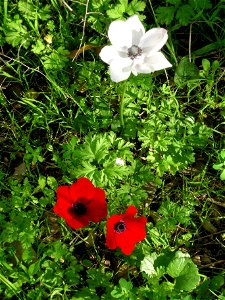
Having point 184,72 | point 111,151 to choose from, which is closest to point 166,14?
point 184,72

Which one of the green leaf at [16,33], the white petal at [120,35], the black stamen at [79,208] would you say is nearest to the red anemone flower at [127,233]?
the black stamen at [79,208]

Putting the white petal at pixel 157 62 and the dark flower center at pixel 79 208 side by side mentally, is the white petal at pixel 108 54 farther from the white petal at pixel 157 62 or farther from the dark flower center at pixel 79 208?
the dark flower center at pixel 79 208

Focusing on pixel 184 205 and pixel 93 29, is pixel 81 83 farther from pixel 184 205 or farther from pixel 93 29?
pixel 184 205

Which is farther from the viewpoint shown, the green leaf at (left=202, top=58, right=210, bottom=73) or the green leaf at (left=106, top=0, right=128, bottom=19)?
the green leaf at (left=202, top=58, right=210, bottom=73)

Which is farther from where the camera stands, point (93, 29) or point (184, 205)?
point (93, 29)

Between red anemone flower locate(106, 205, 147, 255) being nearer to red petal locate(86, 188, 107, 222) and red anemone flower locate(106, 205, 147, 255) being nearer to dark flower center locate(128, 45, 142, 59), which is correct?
red petal locate(86, 188, 107, 222)

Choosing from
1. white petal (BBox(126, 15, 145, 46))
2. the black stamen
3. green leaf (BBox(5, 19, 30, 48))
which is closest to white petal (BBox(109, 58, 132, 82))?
white petal (BBox(126, 15, 145, 46))

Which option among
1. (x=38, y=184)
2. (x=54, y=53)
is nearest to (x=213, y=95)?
(x=54, y=53)
